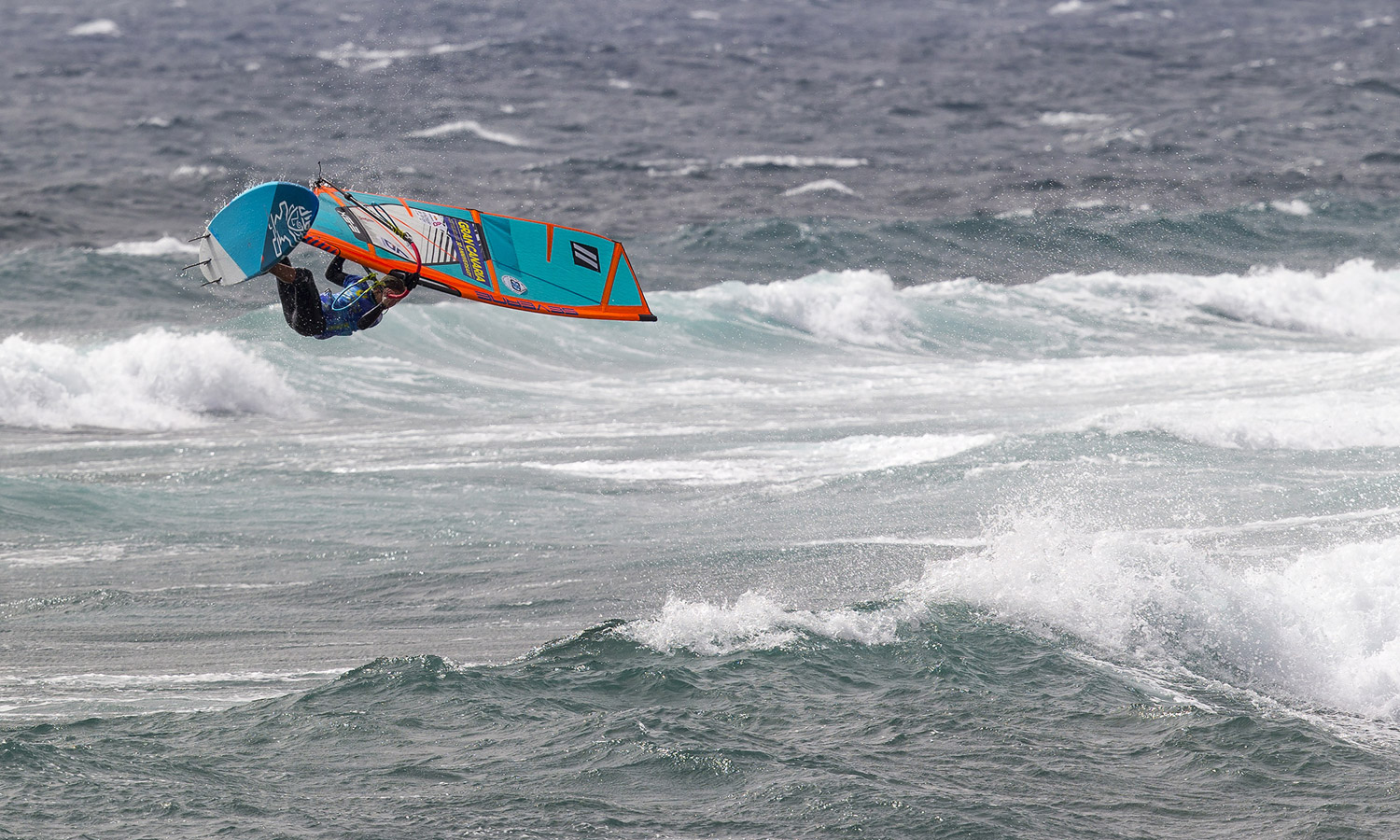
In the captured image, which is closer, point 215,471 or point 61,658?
point 61,658

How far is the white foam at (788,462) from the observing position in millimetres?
18484

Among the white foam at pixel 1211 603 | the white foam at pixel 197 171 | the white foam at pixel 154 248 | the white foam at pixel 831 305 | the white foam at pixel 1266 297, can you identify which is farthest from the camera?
the white foam at pixel 197 171

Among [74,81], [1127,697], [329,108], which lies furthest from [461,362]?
[74,81]

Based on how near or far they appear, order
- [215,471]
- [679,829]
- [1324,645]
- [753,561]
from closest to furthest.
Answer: [679,829]
[1324,645]
[753,561]
[215,471]

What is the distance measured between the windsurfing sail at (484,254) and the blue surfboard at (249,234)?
28 centimetres

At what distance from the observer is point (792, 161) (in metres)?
41.4

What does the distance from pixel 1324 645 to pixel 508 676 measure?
278 inches

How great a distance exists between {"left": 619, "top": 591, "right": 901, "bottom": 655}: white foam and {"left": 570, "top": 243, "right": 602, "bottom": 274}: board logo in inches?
145

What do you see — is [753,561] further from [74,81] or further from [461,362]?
[74,81]

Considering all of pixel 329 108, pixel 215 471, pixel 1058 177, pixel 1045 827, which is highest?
pixel 329 108

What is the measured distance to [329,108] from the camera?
50781mm

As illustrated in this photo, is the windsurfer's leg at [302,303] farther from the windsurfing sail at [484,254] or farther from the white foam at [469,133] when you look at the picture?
the white foam at [469,133]

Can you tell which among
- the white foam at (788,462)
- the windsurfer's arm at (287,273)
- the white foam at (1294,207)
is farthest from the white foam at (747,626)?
the white foam at (1294,207)

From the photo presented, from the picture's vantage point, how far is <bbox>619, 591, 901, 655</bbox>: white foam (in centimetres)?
1307
